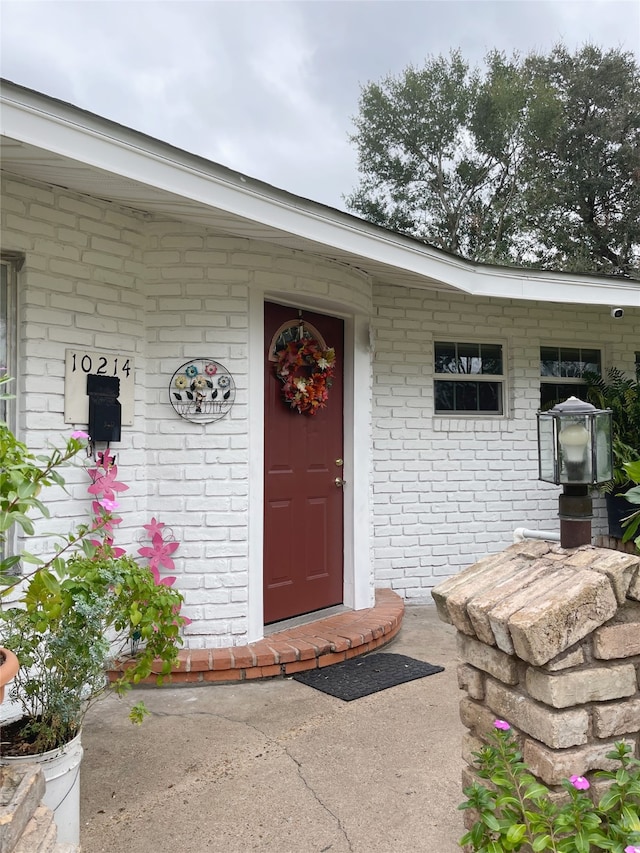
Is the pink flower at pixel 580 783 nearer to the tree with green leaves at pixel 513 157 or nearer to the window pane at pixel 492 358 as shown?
the window pane at pixel 492 358

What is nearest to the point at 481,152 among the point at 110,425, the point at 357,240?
the point at 357,240

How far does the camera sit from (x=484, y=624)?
170 cm

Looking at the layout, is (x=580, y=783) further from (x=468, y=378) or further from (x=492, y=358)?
(x=492, y=358)

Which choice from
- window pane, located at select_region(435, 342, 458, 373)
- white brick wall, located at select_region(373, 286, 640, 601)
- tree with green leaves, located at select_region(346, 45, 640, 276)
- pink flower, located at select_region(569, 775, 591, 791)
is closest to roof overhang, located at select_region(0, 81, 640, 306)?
white brick wall, located at select_region(373, 286, 640, 601)

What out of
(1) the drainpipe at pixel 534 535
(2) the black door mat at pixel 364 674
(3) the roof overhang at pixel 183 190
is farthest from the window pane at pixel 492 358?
(1) the drainpipe at pixel 534 535

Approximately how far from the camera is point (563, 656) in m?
1.56

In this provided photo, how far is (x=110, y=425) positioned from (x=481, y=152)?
1229 centimetres

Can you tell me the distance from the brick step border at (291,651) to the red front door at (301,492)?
0.74 feet

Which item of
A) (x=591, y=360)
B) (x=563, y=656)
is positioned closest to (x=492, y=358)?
(x=591, y=360)

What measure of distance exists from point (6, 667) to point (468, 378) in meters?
4.48

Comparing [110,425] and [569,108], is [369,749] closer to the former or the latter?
[110,425]

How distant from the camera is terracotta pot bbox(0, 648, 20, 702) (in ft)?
5.09

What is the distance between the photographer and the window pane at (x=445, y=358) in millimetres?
5371

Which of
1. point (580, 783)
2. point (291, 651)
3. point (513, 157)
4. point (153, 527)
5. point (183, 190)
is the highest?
point (513, 157)
